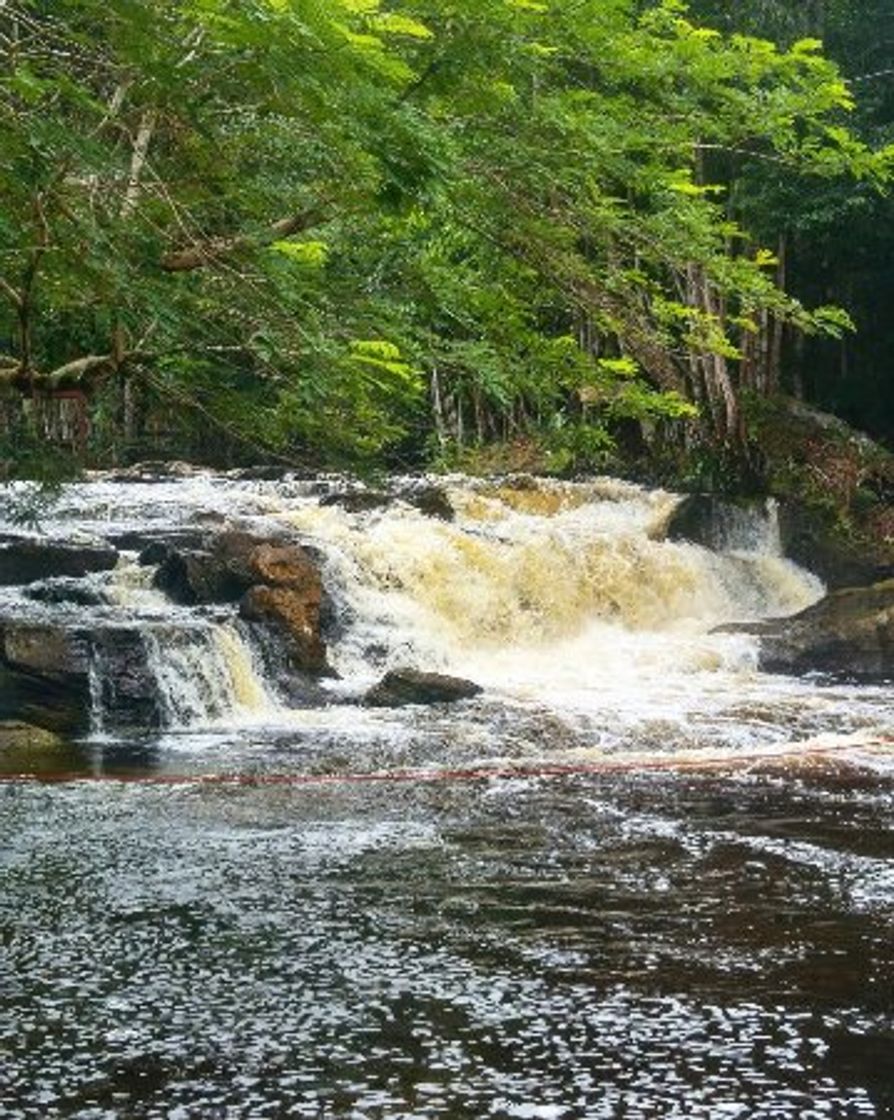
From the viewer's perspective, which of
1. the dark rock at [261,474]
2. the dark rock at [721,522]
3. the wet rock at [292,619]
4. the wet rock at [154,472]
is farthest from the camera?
the dark rock at [261,474]

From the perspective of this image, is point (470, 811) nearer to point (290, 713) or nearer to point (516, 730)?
point (516, 730)

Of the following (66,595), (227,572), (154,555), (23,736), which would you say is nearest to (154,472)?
(154,555)

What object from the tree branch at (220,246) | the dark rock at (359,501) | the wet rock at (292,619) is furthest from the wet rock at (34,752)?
the dark rock at (359,501)

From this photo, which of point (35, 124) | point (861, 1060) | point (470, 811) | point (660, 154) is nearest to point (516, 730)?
point (470, 811)

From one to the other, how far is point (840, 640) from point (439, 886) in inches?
407

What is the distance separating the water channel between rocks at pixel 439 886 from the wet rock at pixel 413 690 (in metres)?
0.19

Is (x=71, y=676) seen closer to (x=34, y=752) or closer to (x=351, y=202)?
(x=34, y=752)

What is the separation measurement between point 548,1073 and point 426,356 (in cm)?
323

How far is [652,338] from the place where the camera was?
724 cm

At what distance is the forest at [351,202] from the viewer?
17.5 feet

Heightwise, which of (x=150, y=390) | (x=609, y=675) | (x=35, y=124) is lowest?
(x=609, y=675)

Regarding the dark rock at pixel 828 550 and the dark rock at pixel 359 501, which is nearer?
the dark rock at pixel 359 501

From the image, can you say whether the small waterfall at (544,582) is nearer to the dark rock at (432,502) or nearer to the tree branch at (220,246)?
the dark rock at (432,502)

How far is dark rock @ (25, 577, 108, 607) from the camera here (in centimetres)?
1493
